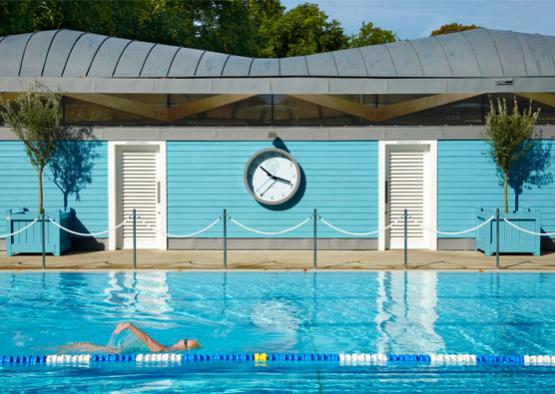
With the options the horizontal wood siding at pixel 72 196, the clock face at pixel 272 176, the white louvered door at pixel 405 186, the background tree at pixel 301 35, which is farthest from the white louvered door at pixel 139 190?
the background tree at pixel 301 35

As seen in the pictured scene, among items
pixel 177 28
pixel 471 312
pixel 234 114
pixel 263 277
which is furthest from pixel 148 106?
pixel 177 28

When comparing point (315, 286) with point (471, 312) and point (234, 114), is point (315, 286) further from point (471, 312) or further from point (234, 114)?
point (234, 114)

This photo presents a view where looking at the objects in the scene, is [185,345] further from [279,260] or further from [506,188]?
[506,188]

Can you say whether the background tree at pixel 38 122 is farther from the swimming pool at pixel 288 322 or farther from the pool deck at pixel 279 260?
the swimming pool at pixel 288 322

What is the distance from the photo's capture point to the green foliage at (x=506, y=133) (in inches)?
650

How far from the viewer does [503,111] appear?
→ 16.6 meters

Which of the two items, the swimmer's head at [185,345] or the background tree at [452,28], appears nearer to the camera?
the swimmer's head at [185,345]

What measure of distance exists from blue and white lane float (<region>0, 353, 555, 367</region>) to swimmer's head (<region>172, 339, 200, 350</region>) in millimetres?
287

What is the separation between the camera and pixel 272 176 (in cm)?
1769

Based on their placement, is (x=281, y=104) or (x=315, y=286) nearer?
(x=315, y=286)

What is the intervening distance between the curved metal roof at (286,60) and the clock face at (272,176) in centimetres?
218

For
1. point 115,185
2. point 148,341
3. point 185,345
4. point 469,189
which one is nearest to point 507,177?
point 469,189

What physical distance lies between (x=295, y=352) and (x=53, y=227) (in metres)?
9.82

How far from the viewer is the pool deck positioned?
48.7ft
